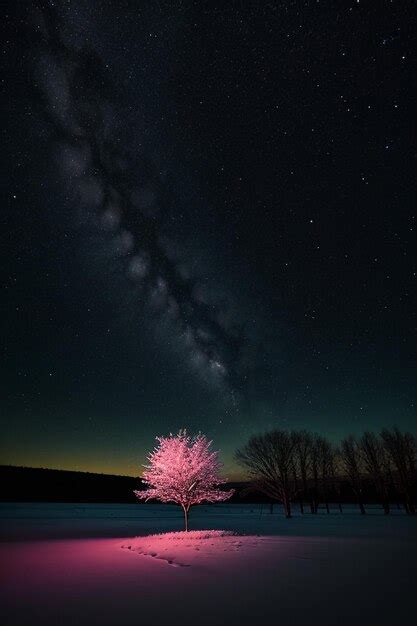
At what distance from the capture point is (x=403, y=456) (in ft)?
169

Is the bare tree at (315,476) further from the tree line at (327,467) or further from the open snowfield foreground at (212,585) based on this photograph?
the open snowfield foreground at (212,585)

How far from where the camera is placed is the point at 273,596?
8586 mm

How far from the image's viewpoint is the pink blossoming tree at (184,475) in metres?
26.4

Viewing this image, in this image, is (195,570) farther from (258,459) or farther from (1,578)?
(258,459)

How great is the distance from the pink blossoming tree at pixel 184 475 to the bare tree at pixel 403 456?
33092mm

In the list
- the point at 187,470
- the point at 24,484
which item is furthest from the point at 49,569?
the point at 24,484

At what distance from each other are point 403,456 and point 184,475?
3796cm

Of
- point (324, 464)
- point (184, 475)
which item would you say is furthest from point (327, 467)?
point (184, 475)

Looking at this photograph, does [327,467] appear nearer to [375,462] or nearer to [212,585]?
[375,462]

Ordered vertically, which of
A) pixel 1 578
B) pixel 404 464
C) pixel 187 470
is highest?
pixel 404 464

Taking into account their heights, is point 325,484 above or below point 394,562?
above

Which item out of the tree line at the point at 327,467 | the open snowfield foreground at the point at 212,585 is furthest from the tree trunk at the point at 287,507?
the open snowfield foreground at the point at 212,585

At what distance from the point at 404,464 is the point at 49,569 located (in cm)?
5027

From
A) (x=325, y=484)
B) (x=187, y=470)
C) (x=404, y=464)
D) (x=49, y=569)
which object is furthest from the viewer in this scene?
(x=325, y=484)
